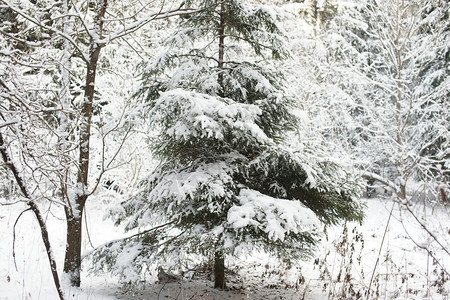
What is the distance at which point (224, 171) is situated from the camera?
424 cm

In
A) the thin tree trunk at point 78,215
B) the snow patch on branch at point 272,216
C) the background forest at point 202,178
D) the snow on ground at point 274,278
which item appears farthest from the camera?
the thin tree trunk at point 78,215

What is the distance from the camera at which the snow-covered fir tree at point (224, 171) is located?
376 centimetres

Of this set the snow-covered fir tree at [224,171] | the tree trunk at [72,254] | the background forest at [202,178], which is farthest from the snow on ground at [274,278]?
the snow-covered fir tree at [224,171]

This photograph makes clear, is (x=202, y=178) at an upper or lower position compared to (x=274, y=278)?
upper

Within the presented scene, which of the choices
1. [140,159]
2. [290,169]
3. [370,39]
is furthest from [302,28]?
[290,169]

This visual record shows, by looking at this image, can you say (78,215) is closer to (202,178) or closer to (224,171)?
(202,178)

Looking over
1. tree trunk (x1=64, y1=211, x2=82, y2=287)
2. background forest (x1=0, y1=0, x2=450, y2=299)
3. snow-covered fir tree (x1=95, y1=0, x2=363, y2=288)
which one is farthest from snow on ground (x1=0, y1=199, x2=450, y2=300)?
snow-covered fir tree (x1=95, y1=0, x2=363, y2=288)

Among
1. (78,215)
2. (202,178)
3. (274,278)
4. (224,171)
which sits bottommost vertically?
(274,278)

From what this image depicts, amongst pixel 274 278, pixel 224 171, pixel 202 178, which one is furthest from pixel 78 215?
pixel 274 278

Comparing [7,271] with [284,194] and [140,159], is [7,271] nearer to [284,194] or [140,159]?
[284,194]

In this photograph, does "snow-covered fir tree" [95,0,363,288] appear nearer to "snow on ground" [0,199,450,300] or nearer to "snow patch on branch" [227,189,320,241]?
"snow patch on branch" [227,189,320,241]

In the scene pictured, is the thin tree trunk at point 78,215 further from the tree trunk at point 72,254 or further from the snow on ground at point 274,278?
the snow on ground at point 274,278

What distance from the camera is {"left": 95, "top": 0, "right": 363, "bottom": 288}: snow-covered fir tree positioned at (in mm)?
3762

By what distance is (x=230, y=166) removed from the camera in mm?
4465
